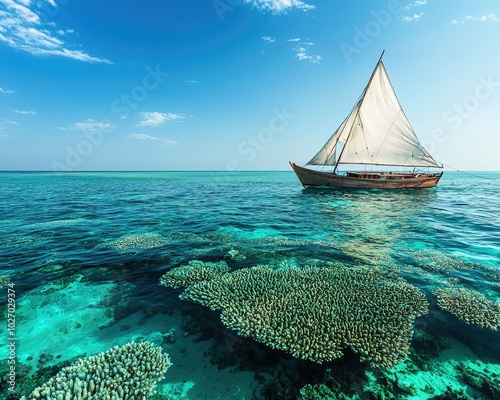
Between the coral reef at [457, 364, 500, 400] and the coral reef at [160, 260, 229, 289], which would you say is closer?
the coral reef at [457, 364, 500, 400]

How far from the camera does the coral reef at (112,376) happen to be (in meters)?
4.04

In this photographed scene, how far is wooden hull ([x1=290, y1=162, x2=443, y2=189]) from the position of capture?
1427 inches

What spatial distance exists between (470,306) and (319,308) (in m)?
4.75

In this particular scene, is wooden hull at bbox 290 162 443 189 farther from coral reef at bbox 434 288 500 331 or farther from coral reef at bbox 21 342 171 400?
coral reef at bbox 21 342 171 400

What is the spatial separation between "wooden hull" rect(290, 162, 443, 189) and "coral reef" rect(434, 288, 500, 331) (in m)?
29.7

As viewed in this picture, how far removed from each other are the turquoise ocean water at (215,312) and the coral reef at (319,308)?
0.26 m

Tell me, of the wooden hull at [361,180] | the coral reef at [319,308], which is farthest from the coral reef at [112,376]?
the wooden hull at [361,180]

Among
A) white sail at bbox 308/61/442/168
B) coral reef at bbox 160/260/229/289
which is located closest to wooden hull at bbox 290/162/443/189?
white sail at bbox 308/61/442/168

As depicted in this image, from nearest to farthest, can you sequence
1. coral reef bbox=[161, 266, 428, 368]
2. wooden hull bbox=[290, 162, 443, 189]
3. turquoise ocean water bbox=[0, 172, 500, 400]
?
1. turquoise ocean water bbox=[0, 172, 500, 400]
2. coral reef bbox=[161, 266, 428, 368]
3. wooden hull bbox=[290, 162, 443, 189]

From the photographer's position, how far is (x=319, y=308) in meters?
6.43

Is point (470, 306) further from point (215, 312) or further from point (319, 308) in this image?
point (215, 312)

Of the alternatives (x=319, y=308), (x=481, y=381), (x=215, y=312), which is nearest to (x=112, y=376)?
(x=215, y=312)

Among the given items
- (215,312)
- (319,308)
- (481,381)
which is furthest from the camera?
(215,312)

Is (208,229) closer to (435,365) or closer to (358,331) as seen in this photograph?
(358,331)
